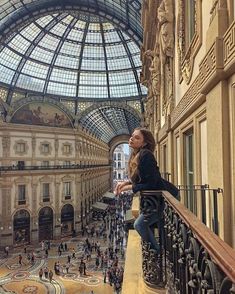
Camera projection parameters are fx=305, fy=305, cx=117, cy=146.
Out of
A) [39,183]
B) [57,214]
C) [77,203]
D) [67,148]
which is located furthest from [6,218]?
[67,148]

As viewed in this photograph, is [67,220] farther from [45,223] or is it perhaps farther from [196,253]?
[196,253]

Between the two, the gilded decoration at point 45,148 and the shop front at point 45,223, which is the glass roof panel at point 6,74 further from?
the shop front at point 45,223

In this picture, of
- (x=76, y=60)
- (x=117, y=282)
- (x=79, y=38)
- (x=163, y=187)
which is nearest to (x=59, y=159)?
(x=76, y=60)

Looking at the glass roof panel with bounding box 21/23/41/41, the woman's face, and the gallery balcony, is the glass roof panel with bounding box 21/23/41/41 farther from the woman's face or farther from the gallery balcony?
the gallery balcony

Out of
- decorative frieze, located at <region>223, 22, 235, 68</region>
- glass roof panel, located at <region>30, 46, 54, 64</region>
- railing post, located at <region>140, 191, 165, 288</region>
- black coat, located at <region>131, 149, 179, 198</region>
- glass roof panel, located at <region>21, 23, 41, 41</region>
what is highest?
Result: glass roof panel, located at <region>21, 23, 41, 41</region>

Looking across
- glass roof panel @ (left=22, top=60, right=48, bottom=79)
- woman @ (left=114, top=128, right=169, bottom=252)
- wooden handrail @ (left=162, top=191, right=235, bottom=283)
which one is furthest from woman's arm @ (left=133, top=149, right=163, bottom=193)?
glass roof panel @ (left=22, top=60, right=48, bottom=79)

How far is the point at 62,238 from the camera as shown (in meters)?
35.4

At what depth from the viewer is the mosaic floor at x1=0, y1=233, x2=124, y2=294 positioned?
66.7 feet

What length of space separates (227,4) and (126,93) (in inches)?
A: 1590


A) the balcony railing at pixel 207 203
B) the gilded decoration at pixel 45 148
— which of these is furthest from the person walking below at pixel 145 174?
the gilded decoration at pixel 45 148

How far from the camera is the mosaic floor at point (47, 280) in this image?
20344 millimetres

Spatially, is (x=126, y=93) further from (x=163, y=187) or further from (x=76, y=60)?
(x=163, y=187)

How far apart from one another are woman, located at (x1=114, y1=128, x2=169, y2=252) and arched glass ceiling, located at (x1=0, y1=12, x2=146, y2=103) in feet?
111

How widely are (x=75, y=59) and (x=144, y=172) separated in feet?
136
